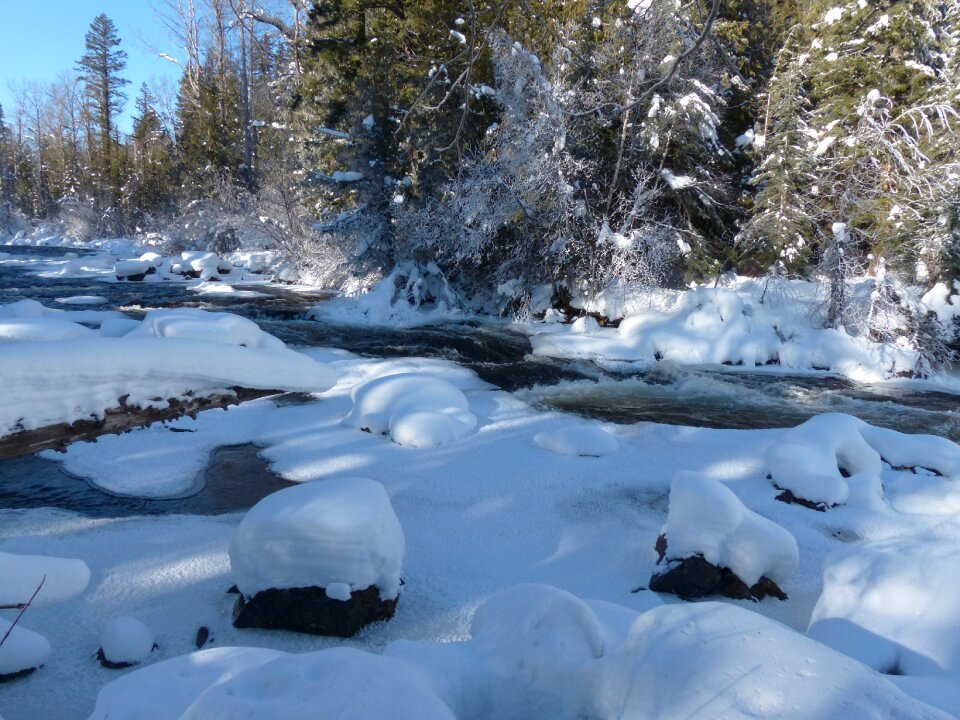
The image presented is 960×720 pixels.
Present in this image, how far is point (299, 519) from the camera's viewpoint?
142 inches

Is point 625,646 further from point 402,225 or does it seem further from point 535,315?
point 402,225

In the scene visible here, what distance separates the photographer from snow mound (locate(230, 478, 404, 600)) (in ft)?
11.8

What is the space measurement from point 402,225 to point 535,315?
4.57 m

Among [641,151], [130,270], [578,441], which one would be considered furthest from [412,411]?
[130,270]

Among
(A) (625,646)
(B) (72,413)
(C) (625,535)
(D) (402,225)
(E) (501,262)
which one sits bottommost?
(C) (625,535)

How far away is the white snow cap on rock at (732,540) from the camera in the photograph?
3916 millimetres

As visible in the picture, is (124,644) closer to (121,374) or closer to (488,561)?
(121,374)

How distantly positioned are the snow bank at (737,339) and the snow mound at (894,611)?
857 cm

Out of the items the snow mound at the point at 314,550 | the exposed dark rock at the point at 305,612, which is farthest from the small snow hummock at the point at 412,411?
the exposed dark rock at the point at 305,612

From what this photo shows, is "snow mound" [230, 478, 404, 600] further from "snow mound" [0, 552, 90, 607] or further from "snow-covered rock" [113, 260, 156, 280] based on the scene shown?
"snow-covered rock" [113, 260, 156, 280]

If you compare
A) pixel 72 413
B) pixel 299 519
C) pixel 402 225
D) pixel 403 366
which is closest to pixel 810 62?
pixel 402 225

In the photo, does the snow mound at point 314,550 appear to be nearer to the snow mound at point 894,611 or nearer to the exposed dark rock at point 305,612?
the exposed dark rock at point 305,612

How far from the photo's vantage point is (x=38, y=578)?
292cm

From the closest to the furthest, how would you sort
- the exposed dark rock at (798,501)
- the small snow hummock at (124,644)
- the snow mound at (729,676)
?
the snow mound at (729,676), the small snow hummock at (124,644), the exposed dark rock at (798,501)
